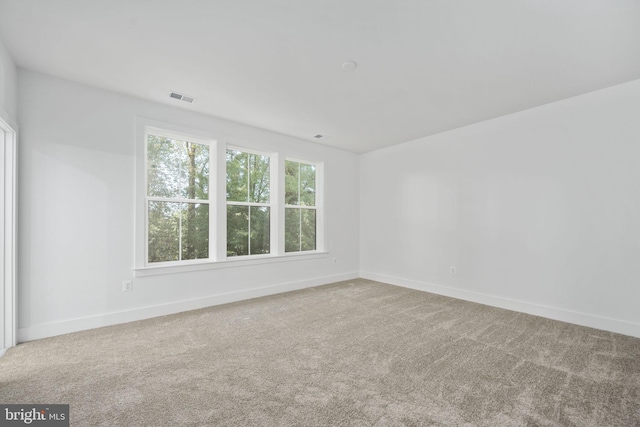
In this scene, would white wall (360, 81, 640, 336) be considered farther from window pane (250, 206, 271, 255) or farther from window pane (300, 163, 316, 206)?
window pane (250, 206, 271, 255)

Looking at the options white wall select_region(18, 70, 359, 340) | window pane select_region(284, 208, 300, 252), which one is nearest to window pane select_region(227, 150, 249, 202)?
white wall select_region(18, 70, 359, 340)

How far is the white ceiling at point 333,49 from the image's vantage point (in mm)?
1966

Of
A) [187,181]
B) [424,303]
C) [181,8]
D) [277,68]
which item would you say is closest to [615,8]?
[277,68]

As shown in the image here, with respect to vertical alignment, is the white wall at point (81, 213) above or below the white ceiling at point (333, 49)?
below

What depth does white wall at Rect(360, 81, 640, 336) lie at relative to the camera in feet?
9.91

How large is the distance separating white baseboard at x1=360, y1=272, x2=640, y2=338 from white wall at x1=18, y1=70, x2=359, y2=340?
3.44m

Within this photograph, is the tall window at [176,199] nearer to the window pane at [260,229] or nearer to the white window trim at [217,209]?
the white window trim at [217,209]

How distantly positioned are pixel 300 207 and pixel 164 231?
7.42 feet

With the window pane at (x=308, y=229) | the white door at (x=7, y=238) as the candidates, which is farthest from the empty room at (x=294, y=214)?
the window pane at (x=308, y=229)

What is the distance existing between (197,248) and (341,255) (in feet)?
9.08

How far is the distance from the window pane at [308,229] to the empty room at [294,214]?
0.25 metres

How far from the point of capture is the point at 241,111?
375cm

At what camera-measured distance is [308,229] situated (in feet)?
17.4

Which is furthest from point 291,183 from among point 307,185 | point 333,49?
point 333,49
